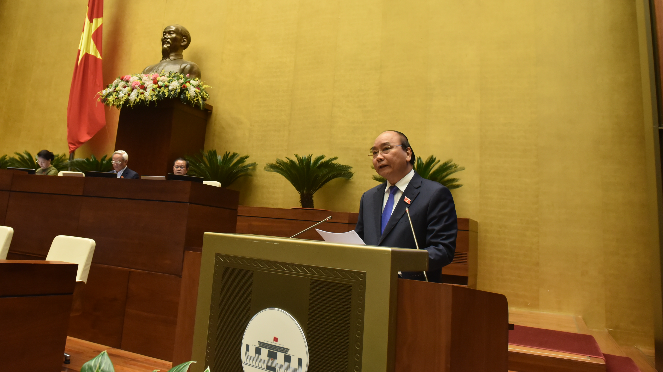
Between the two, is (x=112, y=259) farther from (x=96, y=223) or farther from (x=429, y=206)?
(x=429, y=206)

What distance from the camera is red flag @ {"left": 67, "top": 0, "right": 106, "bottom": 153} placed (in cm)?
674

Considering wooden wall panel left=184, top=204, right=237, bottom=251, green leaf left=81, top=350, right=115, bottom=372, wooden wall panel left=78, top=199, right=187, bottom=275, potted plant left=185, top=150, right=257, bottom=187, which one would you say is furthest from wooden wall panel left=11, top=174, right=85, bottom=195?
green leaf left=81, top=350, right=115, bottom=372

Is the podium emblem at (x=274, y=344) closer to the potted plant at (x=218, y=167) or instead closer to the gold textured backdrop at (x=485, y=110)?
the gold textured backdrop at (x=485, y=110)

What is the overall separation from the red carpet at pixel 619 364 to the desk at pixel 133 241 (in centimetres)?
280

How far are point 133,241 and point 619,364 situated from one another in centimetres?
347

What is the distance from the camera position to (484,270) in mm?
4672

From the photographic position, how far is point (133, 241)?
3.13 meters

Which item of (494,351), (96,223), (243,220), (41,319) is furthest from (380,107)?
(494,351)

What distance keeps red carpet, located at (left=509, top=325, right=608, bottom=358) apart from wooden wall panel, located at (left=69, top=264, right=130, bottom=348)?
2.67 meters

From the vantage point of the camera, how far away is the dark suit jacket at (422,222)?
175 cm

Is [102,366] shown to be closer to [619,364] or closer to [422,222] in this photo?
[422,222]

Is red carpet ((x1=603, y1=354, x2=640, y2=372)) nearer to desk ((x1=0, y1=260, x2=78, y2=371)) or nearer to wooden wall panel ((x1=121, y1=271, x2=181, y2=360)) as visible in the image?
wooden wall panel ((x1=121, y1=271, x2=181, y2=360))

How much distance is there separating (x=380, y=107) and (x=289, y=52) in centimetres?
157

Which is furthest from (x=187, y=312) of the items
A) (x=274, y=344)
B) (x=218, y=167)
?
(x=218, y=167)
